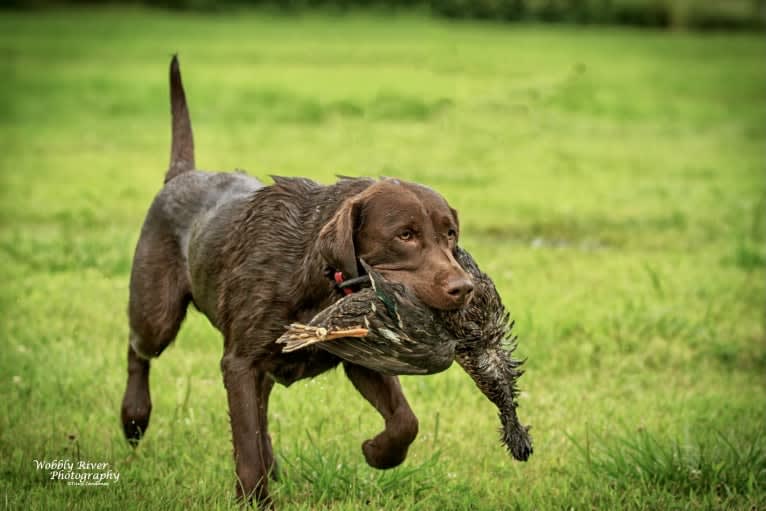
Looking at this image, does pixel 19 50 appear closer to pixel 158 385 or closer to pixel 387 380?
pixel 158 385

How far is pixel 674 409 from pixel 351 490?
7.34 feet

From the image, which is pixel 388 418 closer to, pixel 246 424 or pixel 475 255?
pixel 246 424

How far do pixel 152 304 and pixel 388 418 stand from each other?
1.41 meters

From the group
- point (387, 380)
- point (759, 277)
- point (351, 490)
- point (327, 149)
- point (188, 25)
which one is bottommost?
point (188, 25)

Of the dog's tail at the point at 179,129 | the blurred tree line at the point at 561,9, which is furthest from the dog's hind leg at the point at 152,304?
the blurred tree line at the point at 561,9

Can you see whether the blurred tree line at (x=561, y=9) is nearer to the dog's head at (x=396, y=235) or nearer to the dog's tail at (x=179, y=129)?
the dog's tail at (x=179, y=129)

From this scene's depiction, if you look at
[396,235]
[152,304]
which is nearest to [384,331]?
[396,235]

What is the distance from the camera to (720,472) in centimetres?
496

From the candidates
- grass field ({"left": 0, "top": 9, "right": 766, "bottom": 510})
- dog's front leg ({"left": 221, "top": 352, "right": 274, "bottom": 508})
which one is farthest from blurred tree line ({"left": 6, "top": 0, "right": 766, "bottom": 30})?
dog's front leg ({"left": 221, "top": 352, "right": 274, "bottom": 508})

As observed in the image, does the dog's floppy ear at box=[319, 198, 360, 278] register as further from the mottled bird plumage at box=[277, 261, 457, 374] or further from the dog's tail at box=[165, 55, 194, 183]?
the dog's tail at box=[165, 55, 194, 183]

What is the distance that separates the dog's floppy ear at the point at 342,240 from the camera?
4.17 metres

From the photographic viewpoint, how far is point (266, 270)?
4.59 m

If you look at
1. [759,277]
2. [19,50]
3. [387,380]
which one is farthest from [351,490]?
[19,50]

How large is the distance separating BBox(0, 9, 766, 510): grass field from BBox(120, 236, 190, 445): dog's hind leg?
5.4 inches
